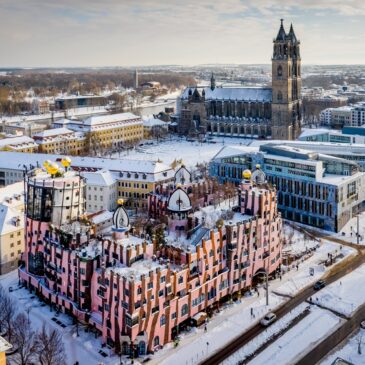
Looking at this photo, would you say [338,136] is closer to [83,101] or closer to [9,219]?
[9,219]

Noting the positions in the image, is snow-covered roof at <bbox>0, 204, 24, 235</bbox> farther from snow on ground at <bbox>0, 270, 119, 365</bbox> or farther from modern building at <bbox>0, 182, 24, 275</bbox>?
snow on ground at <bbox>0, 270, 119, 365</bbox>

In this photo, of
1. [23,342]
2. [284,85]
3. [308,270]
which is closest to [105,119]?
[284,85]

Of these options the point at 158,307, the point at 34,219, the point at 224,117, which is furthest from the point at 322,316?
the point at 224,117

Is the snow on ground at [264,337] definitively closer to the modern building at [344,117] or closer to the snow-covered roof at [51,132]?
the snow-covered roof at [51,132]

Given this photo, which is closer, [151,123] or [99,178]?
[99,178]

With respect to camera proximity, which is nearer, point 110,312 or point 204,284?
point 110,312

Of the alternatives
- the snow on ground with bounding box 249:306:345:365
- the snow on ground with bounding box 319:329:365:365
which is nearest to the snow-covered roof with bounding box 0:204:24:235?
the snow on ground with bounding box 249:306:345:365

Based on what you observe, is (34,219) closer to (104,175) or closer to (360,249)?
(104,175)
